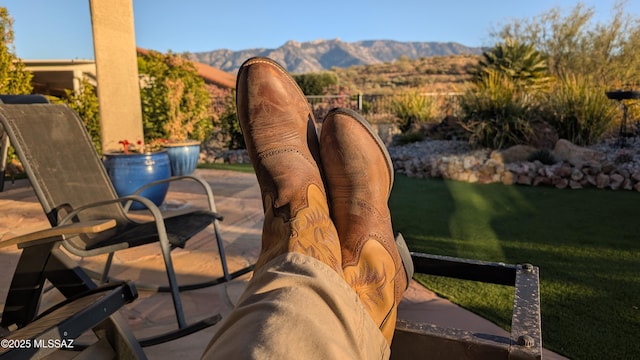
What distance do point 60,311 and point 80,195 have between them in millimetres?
1161

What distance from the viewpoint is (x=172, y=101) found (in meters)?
6.03

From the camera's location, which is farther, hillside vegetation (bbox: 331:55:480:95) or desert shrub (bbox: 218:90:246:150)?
hillside vegetation (bbox: 331:55:480:95)

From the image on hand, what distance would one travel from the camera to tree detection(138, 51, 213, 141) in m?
6.05

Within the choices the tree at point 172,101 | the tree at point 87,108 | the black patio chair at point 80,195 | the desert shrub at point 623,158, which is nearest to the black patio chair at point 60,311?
the black patio chair at point 80,195

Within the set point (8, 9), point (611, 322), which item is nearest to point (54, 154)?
point (611, 322)

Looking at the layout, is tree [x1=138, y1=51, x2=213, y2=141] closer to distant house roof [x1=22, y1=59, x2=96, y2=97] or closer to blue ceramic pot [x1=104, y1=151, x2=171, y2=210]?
blue ceramic pot [x1=104, y1=151, x2=171, y2=210]

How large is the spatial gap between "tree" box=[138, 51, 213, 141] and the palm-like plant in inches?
233

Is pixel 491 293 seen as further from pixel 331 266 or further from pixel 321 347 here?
pixel 321 347

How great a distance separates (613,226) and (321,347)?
333 cm

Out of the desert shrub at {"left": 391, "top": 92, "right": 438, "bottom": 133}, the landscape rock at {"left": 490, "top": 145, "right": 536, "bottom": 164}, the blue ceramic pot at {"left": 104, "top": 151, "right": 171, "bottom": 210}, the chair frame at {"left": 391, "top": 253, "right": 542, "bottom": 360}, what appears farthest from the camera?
the desert shrub at {"left": 391, "top": 92, "right": 438, "bottom": 133}

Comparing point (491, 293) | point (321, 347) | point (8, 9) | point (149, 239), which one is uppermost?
point (8, 9)

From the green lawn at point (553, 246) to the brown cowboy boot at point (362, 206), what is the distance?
97 centimetres

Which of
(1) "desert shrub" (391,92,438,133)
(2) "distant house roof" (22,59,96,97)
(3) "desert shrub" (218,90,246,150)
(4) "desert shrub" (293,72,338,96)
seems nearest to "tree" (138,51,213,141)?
(3) "desert shrub" (218,90,246,150)

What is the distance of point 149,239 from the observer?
1824 millimetres
